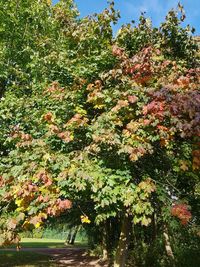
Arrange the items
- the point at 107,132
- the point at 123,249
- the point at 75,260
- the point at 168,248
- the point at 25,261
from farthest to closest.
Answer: the point at 75,260 → the point at 25,261 → the point at 168,248 → the point at 123,249 → the point at 107,132

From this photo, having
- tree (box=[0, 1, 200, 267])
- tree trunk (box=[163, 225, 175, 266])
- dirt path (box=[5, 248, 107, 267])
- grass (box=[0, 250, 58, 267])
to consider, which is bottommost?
dirt path (box=[5, 248, 107, 267])

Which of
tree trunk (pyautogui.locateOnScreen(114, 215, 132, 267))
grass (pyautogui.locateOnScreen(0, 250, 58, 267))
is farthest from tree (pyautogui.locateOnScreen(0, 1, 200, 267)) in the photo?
grass (pyautogui.locateOnScreen(0, 250, 58, 267))

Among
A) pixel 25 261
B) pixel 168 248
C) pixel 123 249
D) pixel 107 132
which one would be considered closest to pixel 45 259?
pixel 25 261

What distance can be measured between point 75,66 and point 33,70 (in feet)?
6.02

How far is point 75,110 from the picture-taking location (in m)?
9.45

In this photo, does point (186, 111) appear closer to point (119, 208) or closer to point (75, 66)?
point (119, 208)

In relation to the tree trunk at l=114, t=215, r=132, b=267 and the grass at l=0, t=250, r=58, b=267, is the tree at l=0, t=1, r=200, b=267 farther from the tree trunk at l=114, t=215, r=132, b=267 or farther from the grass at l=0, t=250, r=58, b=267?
the grass at l=0, t=250, r=58, b=267

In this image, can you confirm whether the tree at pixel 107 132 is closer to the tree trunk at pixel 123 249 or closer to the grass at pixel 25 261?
the tree trunk at pixel 123 249

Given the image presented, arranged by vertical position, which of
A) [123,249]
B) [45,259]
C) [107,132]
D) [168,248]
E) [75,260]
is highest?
[107,132]

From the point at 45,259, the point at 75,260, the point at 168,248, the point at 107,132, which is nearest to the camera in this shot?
the point at 107,132

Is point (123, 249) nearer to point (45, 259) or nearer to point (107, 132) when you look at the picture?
point (107, 132)

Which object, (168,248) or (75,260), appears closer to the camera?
(168,248)

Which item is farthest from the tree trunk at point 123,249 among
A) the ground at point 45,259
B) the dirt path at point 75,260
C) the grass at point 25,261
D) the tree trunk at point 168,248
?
the grass at point 25,261

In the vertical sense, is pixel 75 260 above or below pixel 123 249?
below
